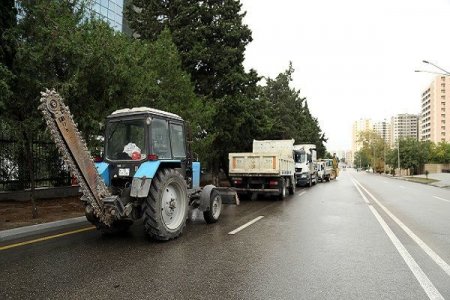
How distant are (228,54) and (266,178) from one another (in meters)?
8.26

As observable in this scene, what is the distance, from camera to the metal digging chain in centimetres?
626

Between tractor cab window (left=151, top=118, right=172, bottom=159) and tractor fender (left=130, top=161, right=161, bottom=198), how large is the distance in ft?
1.90

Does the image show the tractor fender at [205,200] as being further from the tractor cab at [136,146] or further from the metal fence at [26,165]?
the metal fence at [26,165]

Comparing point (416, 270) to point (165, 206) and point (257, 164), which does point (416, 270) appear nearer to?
point (165, 206)

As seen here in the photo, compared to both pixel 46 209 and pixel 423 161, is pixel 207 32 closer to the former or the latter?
pixel 46 209

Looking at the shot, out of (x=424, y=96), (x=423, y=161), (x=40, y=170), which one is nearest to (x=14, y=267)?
(x=40, y=170)

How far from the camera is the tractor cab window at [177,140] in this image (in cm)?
859

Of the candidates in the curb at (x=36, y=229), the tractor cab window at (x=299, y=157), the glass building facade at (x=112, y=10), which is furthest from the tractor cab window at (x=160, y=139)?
the glass building facade at (x=112, y=10)

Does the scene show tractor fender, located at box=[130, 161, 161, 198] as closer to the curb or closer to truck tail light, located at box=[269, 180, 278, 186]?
the curb

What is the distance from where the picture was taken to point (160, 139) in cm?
814

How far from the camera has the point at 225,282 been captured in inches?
202

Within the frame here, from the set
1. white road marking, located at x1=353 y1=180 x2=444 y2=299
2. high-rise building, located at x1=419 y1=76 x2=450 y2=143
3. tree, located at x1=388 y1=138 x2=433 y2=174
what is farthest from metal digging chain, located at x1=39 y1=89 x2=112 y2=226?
high-rise building, located at x1=419 y1=76 x2=450 y2=143

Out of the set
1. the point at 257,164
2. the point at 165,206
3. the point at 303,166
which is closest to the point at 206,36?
the point at 257,164

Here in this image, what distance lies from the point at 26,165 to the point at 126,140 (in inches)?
329
